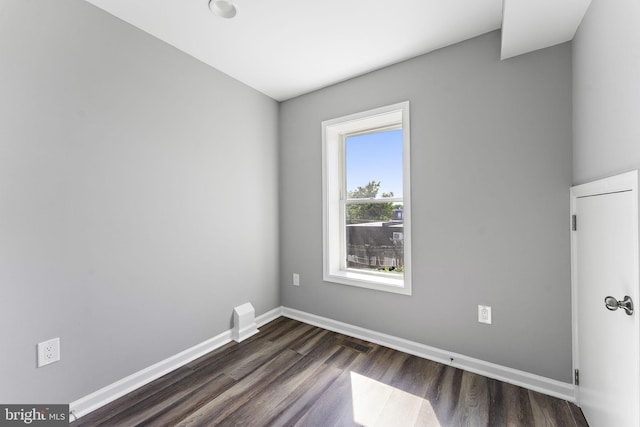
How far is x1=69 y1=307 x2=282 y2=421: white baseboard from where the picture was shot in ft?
5.37

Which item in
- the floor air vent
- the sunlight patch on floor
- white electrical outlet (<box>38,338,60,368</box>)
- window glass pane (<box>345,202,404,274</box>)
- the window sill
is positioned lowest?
the sunlight patch on floor

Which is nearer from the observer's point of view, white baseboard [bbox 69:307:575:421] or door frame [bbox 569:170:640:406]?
door frame [bbox 569:170:640:406]

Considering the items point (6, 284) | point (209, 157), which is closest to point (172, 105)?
point (209, 157)

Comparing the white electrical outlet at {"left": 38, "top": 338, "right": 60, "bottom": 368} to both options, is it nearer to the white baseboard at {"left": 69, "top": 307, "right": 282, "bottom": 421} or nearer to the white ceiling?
the white baseboard at {"left": 69, "top": 307, "right": 282, "bottom": 421}

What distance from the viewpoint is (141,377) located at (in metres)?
1.91

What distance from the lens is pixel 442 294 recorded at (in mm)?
2162

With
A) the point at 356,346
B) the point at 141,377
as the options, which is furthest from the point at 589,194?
the point at 141,377

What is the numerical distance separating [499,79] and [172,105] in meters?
2.44

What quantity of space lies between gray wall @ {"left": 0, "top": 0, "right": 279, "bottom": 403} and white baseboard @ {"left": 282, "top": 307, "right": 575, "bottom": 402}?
104 centimetres

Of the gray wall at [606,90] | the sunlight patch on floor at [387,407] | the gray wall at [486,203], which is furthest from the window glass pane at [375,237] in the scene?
the gray wall at [606,90]

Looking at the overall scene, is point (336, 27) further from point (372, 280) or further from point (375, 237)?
point (372, 280)

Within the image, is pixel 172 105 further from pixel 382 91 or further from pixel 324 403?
pixel 324 403
